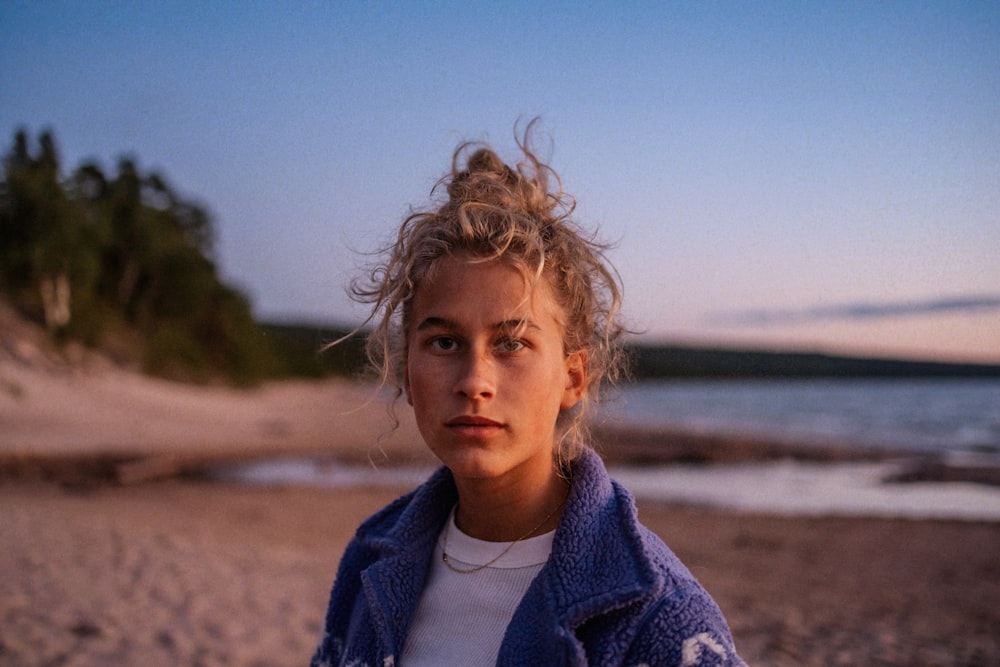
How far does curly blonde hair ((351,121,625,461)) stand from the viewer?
5.47ft

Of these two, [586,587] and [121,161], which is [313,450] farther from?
[121,161]

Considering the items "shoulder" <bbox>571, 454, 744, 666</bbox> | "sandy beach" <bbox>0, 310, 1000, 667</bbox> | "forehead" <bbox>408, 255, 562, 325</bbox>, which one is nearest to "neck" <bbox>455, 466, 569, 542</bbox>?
"shoulder" <bbox>571, 454, 744, 666</bbox>

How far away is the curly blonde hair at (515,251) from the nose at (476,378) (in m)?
0.21

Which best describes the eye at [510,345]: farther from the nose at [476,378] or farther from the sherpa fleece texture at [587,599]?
the sherpa fleece texture at [587,599]

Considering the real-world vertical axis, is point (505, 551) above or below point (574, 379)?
below

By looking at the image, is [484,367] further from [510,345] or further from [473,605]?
[473,605]

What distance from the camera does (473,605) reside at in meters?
1.66

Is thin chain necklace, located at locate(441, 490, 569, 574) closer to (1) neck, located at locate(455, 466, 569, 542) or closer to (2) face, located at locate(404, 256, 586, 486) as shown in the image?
(1) neck, located at locate(455, 466, 569, 542)

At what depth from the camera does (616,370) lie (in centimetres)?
213

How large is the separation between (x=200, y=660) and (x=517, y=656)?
12.1 ft

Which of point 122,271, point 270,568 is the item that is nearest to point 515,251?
point 270,568

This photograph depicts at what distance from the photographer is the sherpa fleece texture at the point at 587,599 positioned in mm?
1375

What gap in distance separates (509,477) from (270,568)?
596cm

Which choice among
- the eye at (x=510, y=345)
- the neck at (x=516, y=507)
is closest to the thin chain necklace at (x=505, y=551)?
the neck at (x=516, y=507)
